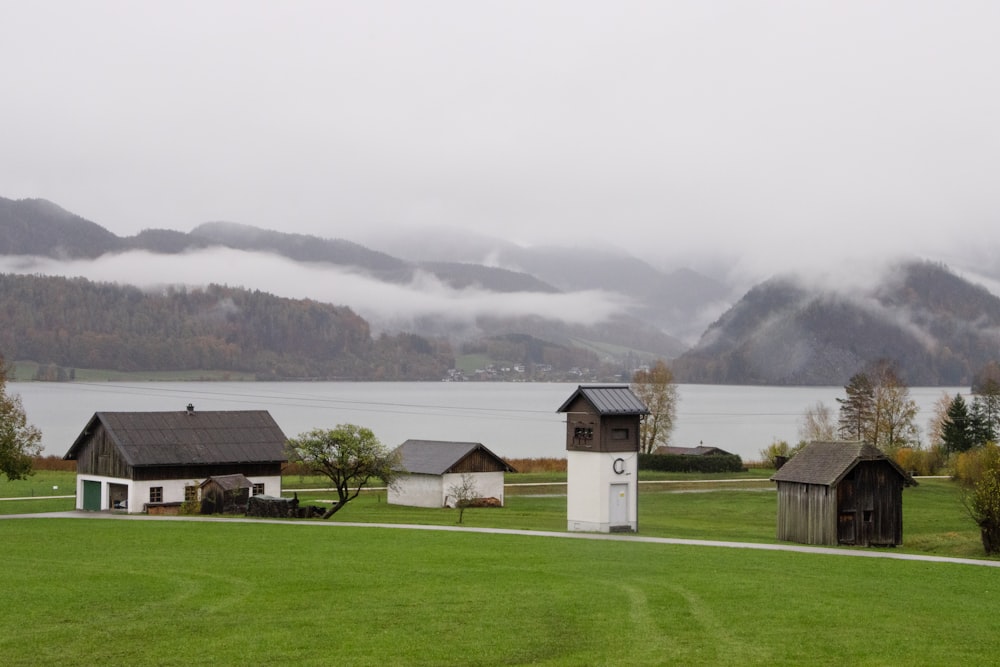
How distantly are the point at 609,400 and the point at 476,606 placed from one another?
1067 inches

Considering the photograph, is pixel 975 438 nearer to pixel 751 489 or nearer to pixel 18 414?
pixel 751 489

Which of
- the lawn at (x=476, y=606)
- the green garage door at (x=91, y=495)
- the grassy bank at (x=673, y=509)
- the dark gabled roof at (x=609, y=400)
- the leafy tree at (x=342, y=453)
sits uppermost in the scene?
the dark gabled roof at (x=609, y=400)

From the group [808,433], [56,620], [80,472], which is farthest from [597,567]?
[808,433]

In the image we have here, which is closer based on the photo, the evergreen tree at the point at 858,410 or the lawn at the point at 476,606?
the lawn at the point at 476,606

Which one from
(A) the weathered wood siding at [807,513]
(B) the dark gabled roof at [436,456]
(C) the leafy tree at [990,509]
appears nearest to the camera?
(C) the leafy tree at [990,509]

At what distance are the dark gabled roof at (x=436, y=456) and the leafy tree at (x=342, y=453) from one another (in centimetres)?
976

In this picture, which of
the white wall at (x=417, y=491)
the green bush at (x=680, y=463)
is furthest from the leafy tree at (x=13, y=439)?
the green bush at (x=680, y=463)

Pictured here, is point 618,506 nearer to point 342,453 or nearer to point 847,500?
point 847,500

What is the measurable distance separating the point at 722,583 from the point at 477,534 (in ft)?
50.9

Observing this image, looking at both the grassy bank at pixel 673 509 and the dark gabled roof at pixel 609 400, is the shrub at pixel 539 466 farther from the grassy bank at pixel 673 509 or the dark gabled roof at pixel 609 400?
the dark gabled roof at pixel 609 400

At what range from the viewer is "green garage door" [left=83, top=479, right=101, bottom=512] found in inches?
2355

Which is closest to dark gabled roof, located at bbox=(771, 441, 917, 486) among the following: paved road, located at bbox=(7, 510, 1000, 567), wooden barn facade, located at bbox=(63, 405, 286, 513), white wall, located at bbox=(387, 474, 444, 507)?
paved road, located at bbox=(7, 510, 1000, 567)

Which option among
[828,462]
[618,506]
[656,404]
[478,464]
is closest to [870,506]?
[828,462]

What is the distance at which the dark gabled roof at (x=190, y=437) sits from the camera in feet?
193
